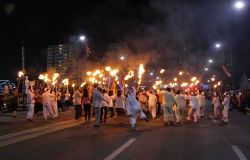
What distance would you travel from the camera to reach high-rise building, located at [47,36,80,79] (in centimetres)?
5625

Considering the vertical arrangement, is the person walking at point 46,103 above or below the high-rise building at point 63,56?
below

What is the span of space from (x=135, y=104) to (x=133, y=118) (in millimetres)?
714

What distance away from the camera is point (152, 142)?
1306 centimetres

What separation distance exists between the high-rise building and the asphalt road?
132 feet

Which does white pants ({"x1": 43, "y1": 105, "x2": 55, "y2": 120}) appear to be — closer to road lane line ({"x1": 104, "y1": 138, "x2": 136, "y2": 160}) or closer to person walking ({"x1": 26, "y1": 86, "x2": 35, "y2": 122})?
person walking ({"x1": 26, "y1": 86, "x2": 35, "y2": 122})

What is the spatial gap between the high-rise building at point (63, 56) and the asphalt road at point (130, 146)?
40.1 meters

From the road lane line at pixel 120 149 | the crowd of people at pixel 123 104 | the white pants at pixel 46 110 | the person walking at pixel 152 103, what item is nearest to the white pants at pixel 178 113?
the crowd of people at pixel 123 104

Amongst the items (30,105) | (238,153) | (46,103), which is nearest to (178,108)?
(46,103)

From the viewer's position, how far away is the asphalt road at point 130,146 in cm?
1049

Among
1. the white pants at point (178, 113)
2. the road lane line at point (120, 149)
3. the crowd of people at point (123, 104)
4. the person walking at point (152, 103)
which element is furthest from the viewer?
the person walking at point (152, 103)

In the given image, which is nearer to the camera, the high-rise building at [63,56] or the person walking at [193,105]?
the person walking at [193,105]

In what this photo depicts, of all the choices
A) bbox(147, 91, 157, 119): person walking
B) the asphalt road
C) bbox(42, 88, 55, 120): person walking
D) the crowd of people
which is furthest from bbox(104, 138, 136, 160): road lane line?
bbox(147, 91, 157, 119): person walking

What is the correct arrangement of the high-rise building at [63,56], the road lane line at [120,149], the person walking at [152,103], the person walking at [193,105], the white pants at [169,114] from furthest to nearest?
1. the high-rise building at [63,56]
2. the person walking at [152,103]
3. the person walking at [193,105]
4. the white pants at [169,114]
5. the road lane line at [120,149]

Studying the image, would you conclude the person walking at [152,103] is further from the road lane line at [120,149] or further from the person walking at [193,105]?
the road lane line at [120,149]
